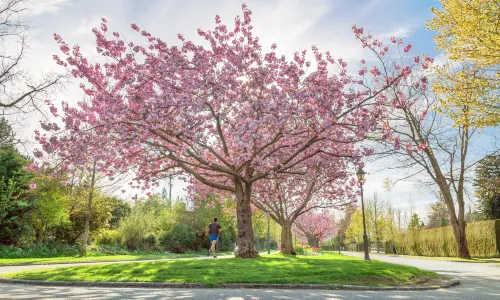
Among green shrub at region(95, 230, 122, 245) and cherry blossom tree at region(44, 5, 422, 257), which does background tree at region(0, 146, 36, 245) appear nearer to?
green shrub at region(95, 230, 122, 245)

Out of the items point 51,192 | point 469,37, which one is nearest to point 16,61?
point 51,192

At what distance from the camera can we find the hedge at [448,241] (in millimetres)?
23859

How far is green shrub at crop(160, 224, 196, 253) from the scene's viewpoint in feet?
116

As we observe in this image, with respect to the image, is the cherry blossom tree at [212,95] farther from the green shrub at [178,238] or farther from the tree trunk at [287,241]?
the green shrub at [178,238]

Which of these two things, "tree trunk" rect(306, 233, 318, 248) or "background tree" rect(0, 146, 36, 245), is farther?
"tree trunk" rect(306, 233, 318, 248)

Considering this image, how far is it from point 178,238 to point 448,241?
80.2 feet

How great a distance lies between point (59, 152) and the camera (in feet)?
44.1

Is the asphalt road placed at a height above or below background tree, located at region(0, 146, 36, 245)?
below

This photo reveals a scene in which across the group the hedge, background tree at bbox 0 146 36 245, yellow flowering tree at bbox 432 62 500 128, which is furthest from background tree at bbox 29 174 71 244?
the hedge

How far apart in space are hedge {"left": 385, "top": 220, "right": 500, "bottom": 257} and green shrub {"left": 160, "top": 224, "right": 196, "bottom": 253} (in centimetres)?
2278

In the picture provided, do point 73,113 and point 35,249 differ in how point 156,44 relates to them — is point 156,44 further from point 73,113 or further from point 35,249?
point 35,249

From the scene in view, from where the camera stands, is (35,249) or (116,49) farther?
(35,249)

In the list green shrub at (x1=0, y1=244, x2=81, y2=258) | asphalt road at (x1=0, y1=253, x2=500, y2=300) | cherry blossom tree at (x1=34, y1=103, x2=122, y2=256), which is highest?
cherry blossom tree at (x1=34, y1=103, x2=122, y2=256)

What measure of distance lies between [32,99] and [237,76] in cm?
1051
